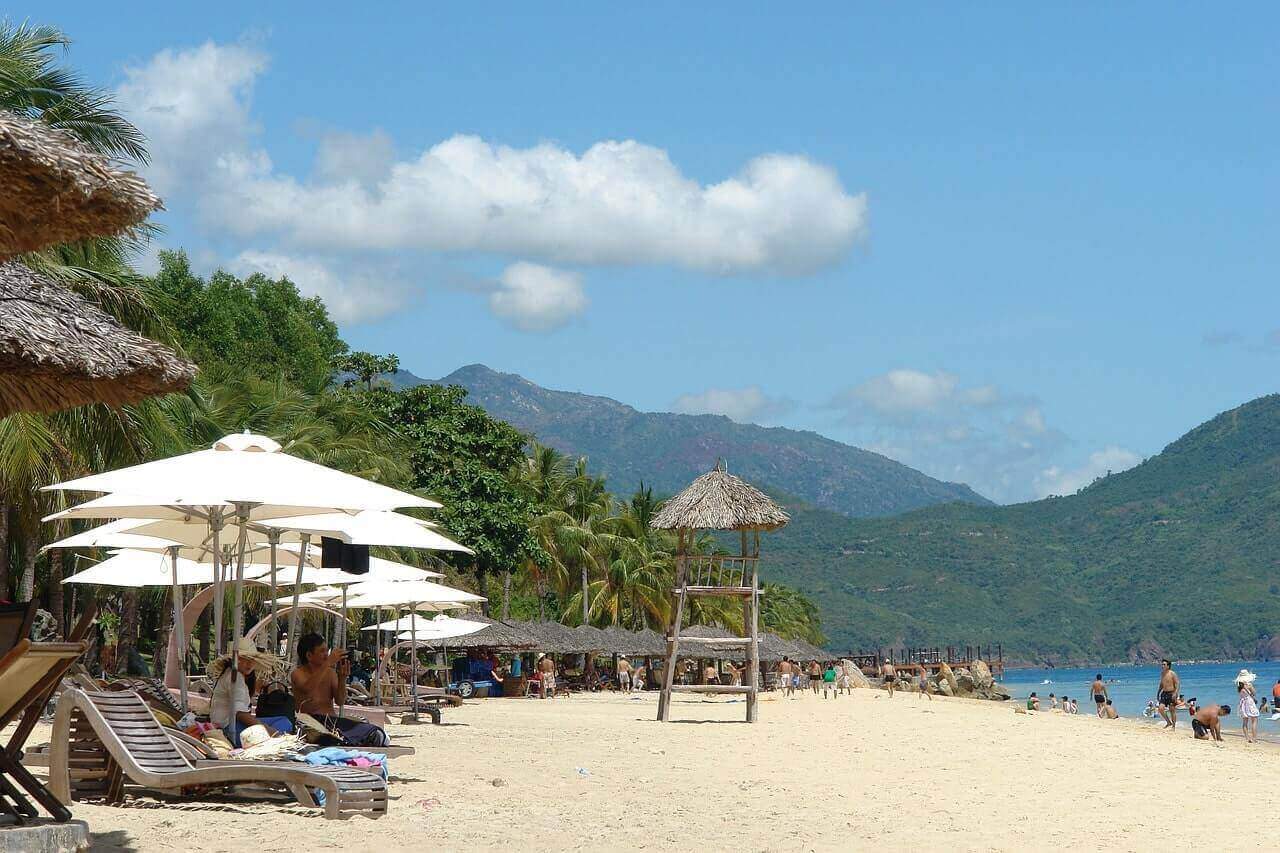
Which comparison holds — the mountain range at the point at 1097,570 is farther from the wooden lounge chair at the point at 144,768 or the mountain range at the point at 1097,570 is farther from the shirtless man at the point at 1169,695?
the wooden lounge chair at the point at 144,768

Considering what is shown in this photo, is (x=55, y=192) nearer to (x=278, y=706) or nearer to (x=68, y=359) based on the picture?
(x=68, y=359)

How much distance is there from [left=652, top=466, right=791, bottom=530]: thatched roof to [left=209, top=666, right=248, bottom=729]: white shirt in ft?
41.6

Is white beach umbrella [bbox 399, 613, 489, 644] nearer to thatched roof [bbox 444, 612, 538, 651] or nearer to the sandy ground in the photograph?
the sandy ground

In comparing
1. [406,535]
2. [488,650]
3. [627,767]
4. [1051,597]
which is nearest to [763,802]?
[627,767]

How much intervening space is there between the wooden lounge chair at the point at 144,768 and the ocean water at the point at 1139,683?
3224 centimetres

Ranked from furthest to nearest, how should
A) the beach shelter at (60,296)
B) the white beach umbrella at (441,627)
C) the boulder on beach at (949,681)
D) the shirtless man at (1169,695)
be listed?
the boulder on beach at (949,681)
the shirtless man at (1169,695)
the white beach umbrella at (441,627)
the beach shelter at (60,296)

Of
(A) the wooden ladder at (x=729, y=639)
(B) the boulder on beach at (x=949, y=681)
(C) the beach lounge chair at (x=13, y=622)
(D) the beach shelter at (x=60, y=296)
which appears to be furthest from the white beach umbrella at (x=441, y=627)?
(B) the boulder on beach at (x=949, y=681)

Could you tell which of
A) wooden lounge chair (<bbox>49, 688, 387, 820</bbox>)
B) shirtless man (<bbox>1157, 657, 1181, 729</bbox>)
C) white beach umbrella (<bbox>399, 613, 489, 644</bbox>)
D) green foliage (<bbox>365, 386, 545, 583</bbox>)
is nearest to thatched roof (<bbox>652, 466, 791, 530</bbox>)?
white beach umbrella (<bbox>399, 613, 489, 644</bbox>)

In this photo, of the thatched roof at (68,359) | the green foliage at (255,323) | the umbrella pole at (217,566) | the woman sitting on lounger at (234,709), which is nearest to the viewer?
the thatched roof at (68,359)

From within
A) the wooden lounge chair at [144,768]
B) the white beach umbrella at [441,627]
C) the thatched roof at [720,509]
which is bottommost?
the wooden lounge chair at [144,768]

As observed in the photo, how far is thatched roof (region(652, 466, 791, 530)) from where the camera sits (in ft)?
71.3

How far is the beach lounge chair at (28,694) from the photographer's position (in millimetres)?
5734

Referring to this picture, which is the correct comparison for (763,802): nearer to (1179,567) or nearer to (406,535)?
(406,535)

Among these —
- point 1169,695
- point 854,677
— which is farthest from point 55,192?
point 854,677
